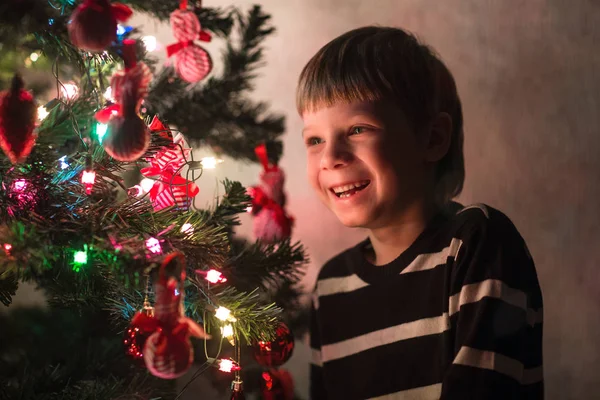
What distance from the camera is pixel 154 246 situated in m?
0.63

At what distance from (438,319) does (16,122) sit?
0.64 m

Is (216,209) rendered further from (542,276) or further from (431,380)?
(542,276)

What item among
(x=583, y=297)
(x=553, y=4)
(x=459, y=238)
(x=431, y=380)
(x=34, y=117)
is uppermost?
(x=553, y=4)

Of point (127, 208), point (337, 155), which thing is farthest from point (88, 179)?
point (337, 155)

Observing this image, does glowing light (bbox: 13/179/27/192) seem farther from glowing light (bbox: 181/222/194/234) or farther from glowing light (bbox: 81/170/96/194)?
glowing light (bbox: 181/222/194/234)

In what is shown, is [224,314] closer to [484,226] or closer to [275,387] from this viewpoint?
[275,387]

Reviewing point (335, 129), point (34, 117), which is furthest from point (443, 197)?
point (34, 117)

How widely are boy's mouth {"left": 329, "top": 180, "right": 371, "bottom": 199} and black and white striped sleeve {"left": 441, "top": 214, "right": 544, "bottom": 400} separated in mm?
174

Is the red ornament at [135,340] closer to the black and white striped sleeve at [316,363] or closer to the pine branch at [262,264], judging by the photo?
the pine branch at [262,264]

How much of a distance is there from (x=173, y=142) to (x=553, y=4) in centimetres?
79

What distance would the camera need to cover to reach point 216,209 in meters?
0.79

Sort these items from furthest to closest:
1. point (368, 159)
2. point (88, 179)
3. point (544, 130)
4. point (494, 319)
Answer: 1. point (544, 130)
2. point (368, 159)
3. point (494, 319)
4. point (88, 179)

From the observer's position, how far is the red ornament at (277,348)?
0.80 m

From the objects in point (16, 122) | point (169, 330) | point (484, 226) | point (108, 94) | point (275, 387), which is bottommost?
point (275, 387)
